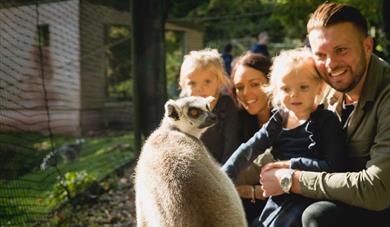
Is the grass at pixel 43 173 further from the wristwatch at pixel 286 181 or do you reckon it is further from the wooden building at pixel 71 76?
the wristwatch at pixel 286 181

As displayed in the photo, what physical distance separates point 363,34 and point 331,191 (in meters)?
0.68

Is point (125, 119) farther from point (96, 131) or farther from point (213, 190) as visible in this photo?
point (213, 190)

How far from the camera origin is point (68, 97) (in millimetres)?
8195

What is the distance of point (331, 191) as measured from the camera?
5.82ft

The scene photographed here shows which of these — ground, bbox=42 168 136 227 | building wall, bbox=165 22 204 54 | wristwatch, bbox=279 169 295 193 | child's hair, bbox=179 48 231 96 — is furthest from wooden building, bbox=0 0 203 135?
wristwatch, bbox=279 169 295 193

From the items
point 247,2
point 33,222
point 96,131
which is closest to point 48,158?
point 33,222

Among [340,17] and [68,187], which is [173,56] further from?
[340,17]

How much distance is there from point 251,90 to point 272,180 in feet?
2.45

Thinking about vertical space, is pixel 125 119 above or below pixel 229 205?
below

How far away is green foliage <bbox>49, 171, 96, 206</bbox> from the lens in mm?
4727

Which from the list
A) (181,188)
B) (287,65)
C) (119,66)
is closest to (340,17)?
(287,65)

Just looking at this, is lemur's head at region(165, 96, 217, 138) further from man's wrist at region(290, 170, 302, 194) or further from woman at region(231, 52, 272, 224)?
woman at region(231, 52, 272, 224)

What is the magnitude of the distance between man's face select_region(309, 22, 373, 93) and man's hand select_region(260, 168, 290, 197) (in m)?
0.44

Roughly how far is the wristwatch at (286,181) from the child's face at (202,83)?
0.92m
